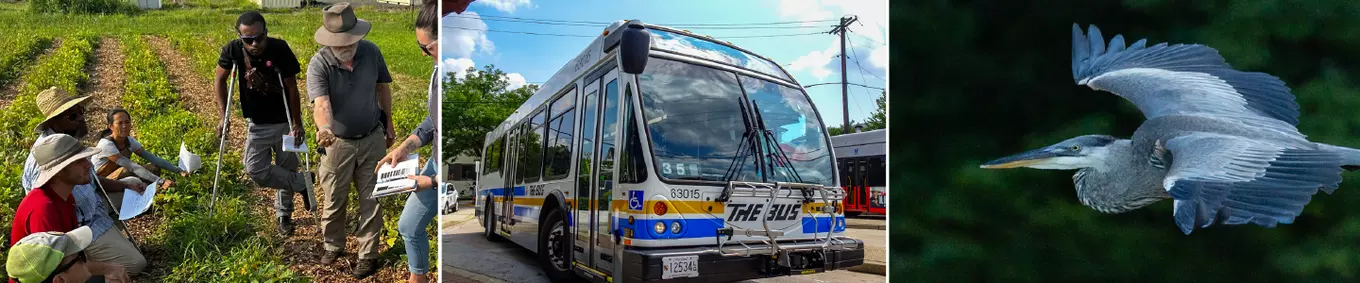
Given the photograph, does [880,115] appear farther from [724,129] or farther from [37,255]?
[37,255]

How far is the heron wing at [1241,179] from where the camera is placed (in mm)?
2230

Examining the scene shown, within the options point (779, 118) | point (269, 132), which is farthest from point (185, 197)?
point (779, 118)

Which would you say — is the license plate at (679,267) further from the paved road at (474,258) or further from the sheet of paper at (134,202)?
the sheet of paper at (134,202)

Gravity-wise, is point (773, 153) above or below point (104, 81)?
below

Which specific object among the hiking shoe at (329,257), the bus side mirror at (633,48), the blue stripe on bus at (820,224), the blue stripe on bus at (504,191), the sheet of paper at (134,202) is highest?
the bus side mirror at (633,48)

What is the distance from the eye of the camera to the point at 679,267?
1771 millimetres

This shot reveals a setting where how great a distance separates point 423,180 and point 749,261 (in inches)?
37.4

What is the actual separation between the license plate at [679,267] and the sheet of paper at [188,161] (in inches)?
69.6

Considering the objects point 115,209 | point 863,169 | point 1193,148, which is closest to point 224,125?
point 115,209

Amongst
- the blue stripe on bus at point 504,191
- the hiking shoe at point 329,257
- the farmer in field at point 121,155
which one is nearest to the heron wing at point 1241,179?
the blue stripe on bus at point 504,191

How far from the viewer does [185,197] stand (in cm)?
248

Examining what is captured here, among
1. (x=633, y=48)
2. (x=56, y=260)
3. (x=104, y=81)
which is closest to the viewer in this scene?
(x=633, y=48)

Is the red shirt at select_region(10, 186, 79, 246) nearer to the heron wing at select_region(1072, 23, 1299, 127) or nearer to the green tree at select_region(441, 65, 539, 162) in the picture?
the green tree at select_region(441, 65, 539, 162)

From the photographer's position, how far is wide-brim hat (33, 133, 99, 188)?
1932 millimetres
